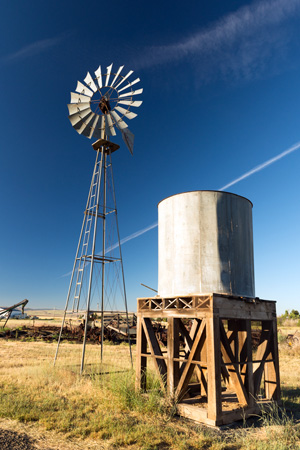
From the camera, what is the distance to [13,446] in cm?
696

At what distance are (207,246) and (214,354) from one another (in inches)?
123

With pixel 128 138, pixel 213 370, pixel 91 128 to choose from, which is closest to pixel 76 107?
pixel 91 128

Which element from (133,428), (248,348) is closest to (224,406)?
(248,348)

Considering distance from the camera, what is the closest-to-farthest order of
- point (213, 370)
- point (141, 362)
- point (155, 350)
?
point (213, 370) < point (155, 350) < point (141, 362)

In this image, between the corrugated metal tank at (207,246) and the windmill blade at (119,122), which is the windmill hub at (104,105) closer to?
the windmill blade at (119,122)

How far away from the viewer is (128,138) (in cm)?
1880

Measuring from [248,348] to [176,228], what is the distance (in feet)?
14.3

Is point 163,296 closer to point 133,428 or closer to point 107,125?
point 133,428

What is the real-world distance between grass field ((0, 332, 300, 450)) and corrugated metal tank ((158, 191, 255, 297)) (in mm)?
3430

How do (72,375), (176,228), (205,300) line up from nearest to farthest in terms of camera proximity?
(205,300), (176,228), (72,375)

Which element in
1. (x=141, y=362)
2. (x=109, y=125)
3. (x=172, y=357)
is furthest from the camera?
(x=109, y=125)

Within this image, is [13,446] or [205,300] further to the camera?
[205,300]

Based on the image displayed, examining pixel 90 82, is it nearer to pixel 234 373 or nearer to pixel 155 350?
pixel 155 350

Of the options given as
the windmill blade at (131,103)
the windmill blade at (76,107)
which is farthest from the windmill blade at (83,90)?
the windmill blade at (131,103)
